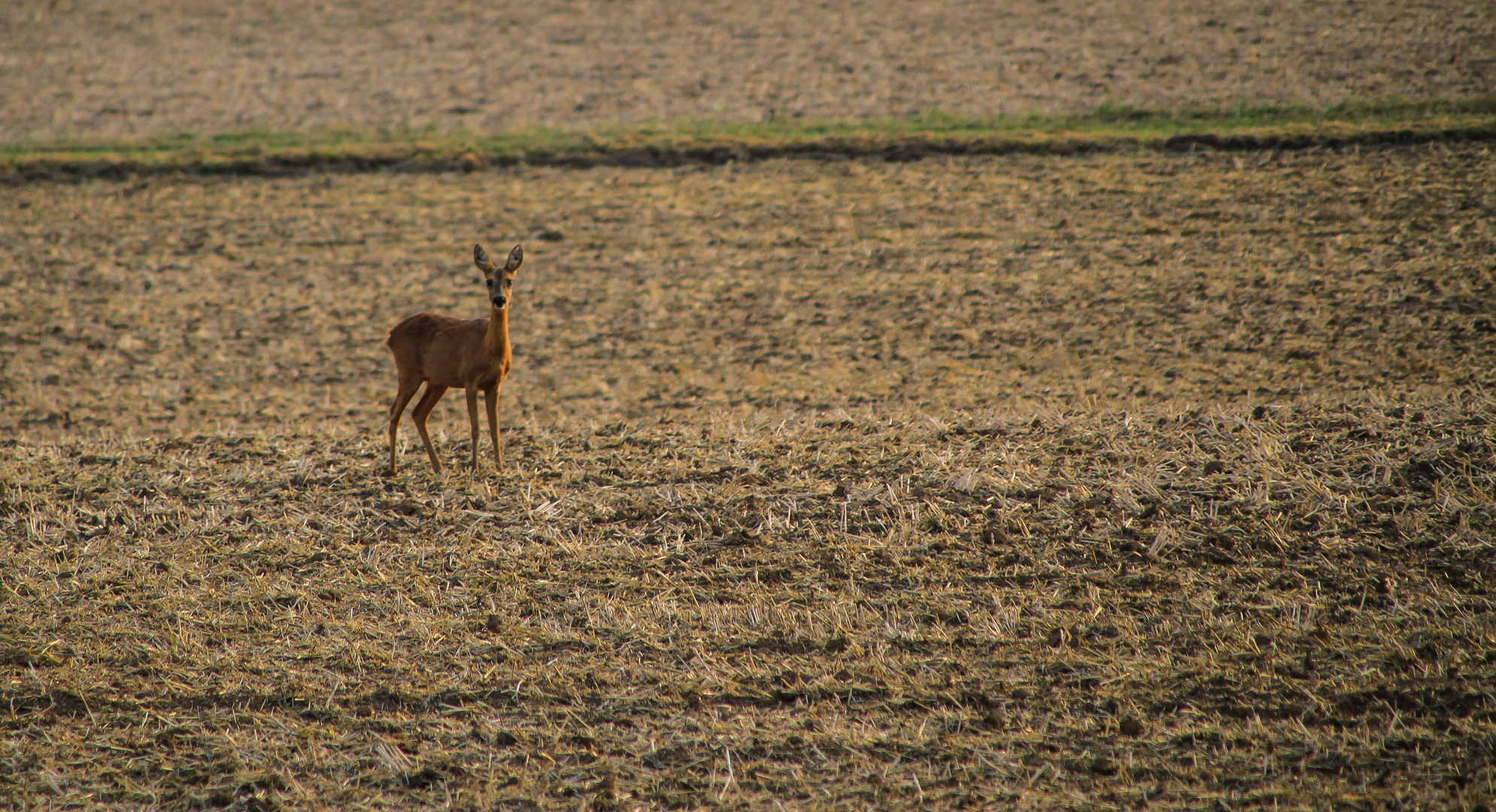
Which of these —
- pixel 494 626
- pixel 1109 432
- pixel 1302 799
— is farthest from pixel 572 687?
pixel 1109 432

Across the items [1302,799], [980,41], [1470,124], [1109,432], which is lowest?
[1302,799]

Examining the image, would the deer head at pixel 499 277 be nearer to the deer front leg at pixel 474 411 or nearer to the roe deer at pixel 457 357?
the roe deer at pixel 457 357

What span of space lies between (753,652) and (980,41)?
21090mm

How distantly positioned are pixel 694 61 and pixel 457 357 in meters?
17.9

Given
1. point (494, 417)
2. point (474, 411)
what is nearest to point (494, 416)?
point (494, 417)

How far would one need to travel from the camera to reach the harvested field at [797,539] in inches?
193

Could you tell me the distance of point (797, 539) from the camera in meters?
6.91

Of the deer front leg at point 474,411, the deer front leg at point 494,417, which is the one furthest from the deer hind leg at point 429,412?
the deer front leg at point 494,417

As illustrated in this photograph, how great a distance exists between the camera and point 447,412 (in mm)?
11523

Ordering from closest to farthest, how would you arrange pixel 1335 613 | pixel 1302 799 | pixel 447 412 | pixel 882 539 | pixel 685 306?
pixel 1302 799, pixel 1335 613, pixel 882 539, pixel 447 412, pixel 685 306

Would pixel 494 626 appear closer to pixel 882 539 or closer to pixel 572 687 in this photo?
pixel 572 687

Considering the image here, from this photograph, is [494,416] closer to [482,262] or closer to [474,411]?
[474,411]

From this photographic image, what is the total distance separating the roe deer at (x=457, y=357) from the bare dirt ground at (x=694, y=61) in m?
13.3

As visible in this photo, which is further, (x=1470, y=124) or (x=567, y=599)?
(x=1470, y=124)
